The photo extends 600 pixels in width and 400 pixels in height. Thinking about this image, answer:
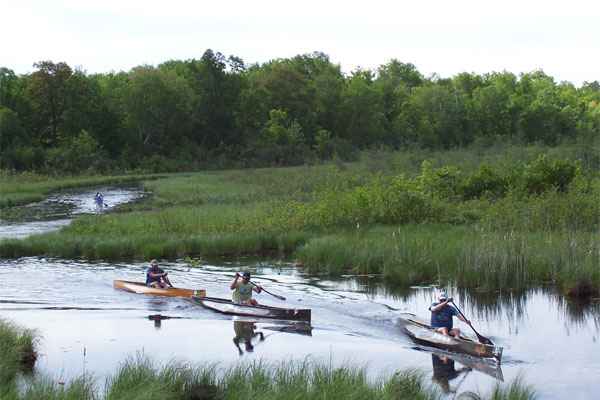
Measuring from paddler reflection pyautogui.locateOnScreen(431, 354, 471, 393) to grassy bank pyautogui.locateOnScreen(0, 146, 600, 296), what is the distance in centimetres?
725

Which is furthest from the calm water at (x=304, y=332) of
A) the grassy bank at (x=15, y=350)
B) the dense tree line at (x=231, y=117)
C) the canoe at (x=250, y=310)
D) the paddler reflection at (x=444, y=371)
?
the dense tree line at (x=231, y=117)

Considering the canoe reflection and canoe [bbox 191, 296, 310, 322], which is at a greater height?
canoe [bbox 191, 296, 310, 322]

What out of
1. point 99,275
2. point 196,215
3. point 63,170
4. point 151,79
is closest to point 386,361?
point 99,275

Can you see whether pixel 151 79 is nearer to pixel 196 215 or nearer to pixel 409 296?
pixel 196 215

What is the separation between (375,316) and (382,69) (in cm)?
16165

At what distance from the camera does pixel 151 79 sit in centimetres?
11281

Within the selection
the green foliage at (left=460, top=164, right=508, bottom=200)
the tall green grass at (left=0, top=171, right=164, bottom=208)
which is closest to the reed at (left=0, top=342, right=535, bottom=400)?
the green foliage at (left=460, top=164, right=508, bottom=200)

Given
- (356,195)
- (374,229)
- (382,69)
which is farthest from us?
(382,69)

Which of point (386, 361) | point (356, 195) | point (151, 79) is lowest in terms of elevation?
point (386, 361)

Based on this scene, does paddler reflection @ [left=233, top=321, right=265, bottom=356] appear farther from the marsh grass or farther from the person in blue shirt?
the marsh grass

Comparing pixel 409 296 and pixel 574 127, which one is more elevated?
pixel 574 127

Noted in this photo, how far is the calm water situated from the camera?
68.5ft

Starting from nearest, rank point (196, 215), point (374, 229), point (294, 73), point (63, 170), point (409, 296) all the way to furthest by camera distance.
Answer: point (409, 296)
point (374, 229)
point (196, 215)
point (63, 170)
point (294, 73)

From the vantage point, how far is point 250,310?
26953mm
